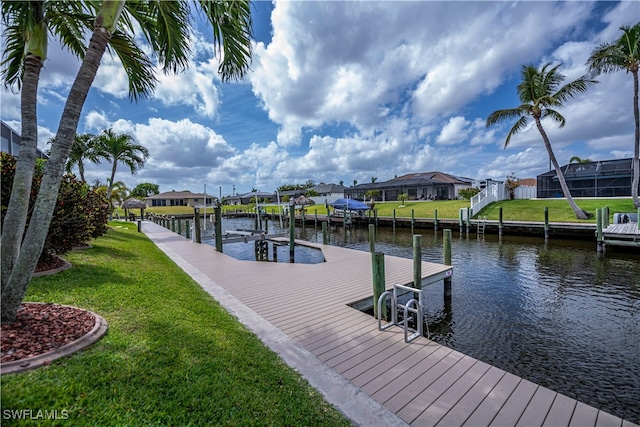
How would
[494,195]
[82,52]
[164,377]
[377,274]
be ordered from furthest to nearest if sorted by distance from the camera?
[494,195], [377,274], [82,52], [164,377]

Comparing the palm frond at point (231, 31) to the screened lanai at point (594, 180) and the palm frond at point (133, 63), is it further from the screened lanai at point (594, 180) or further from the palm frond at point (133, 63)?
the screened lanai at point (594, 180)

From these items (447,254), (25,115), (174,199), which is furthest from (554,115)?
(174,199)

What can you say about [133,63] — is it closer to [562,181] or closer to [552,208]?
[562,181]

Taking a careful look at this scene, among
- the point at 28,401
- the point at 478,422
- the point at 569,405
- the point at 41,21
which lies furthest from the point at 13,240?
the point at 569,405

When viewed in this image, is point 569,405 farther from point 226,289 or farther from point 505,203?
point 505,203

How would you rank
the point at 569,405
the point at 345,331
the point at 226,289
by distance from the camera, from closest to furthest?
1. the point at 569,405
2. the point at 345,331
3. the point at 226,289

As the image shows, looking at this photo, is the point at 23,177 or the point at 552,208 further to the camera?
the point at 552,208

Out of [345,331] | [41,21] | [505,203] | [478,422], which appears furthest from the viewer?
[505,203]

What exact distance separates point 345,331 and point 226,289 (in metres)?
3.70

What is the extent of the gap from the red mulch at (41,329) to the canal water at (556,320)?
669cm

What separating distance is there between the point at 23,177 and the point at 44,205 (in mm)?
462

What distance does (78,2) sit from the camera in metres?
4.29

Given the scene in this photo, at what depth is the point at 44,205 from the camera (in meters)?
3.43

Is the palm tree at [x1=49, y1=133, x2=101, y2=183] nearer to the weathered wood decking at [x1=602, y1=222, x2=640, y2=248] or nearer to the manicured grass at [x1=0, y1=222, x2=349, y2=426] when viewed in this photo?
the manicured grass at [x1=0, y1=222, x2=349, y2=426]
